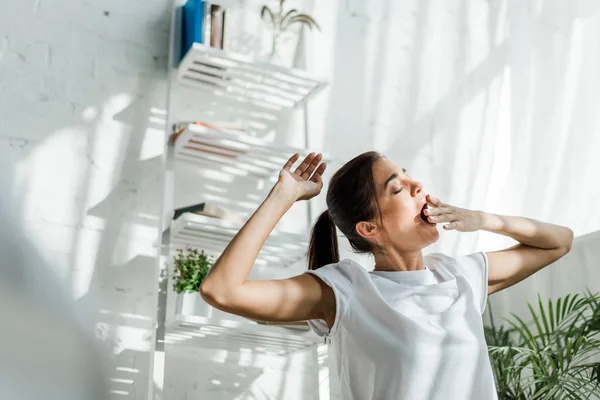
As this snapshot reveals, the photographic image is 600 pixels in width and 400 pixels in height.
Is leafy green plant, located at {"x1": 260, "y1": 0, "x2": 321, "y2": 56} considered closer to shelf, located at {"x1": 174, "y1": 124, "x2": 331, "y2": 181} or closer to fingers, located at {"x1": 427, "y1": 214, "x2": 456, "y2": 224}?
shelf, located at {"x1": 174, "y1": 124, "x2": 331, "y2": 181}

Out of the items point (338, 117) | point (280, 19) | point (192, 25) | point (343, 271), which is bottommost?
point (343, 271)

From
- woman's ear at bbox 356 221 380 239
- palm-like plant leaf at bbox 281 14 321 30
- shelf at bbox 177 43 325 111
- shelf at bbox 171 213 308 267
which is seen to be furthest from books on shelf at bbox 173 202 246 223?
woman's ear at bbox 356 221 380 239

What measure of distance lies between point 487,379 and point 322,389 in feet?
4.93

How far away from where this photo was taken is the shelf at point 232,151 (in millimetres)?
2727

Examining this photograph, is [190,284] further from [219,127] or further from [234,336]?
[219,127]

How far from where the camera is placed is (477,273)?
1617 millimetres

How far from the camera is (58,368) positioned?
2646mm

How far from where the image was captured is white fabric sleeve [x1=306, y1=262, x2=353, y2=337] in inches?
56.6

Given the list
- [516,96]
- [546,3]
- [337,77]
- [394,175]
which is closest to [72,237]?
[337,77]

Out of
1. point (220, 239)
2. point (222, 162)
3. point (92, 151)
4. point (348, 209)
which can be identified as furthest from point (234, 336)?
point (348, 209)

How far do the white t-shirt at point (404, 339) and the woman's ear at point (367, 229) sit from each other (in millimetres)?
100

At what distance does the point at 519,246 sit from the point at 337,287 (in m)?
0.52

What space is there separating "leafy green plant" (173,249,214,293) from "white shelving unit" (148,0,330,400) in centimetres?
6

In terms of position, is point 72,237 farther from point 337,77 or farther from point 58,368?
point 337,77
